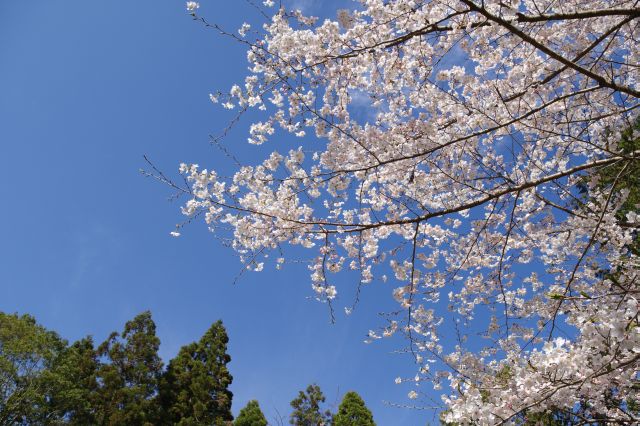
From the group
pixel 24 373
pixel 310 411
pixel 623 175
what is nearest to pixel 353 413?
pixel 310 411

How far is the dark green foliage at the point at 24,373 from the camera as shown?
47.7ft

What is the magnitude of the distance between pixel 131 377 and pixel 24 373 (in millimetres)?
3403

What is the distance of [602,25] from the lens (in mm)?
4684

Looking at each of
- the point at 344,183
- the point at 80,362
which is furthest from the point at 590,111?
the point at 80,362

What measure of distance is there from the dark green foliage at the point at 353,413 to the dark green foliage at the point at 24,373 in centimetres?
972

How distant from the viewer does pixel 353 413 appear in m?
17.1

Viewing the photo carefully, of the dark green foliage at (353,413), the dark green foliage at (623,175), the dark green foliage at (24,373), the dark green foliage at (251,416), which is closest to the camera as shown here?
the dark green foliage at (623,175)

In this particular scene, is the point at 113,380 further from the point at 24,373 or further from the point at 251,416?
the point at 251,416

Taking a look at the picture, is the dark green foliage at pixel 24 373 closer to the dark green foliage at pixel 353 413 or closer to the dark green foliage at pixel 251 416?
the dark green foliage at pixel 251 416

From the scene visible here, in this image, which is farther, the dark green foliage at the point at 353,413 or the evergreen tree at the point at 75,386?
the dark green foliage at the point at 353,413

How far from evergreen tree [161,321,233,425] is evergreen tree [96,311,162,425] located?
59 cm

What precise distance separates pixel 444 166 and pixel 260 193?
1955 mm

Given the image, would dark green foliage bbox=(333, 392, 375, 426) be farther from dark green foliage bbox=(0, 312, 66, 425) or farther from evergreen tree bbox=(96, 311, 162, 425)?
dark green foliage bbox=(0, 312, 66, 425)

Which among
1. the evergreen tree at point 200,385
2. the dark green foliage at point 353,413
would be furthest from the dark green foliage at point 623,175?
the evergreen tree at point 200,385
